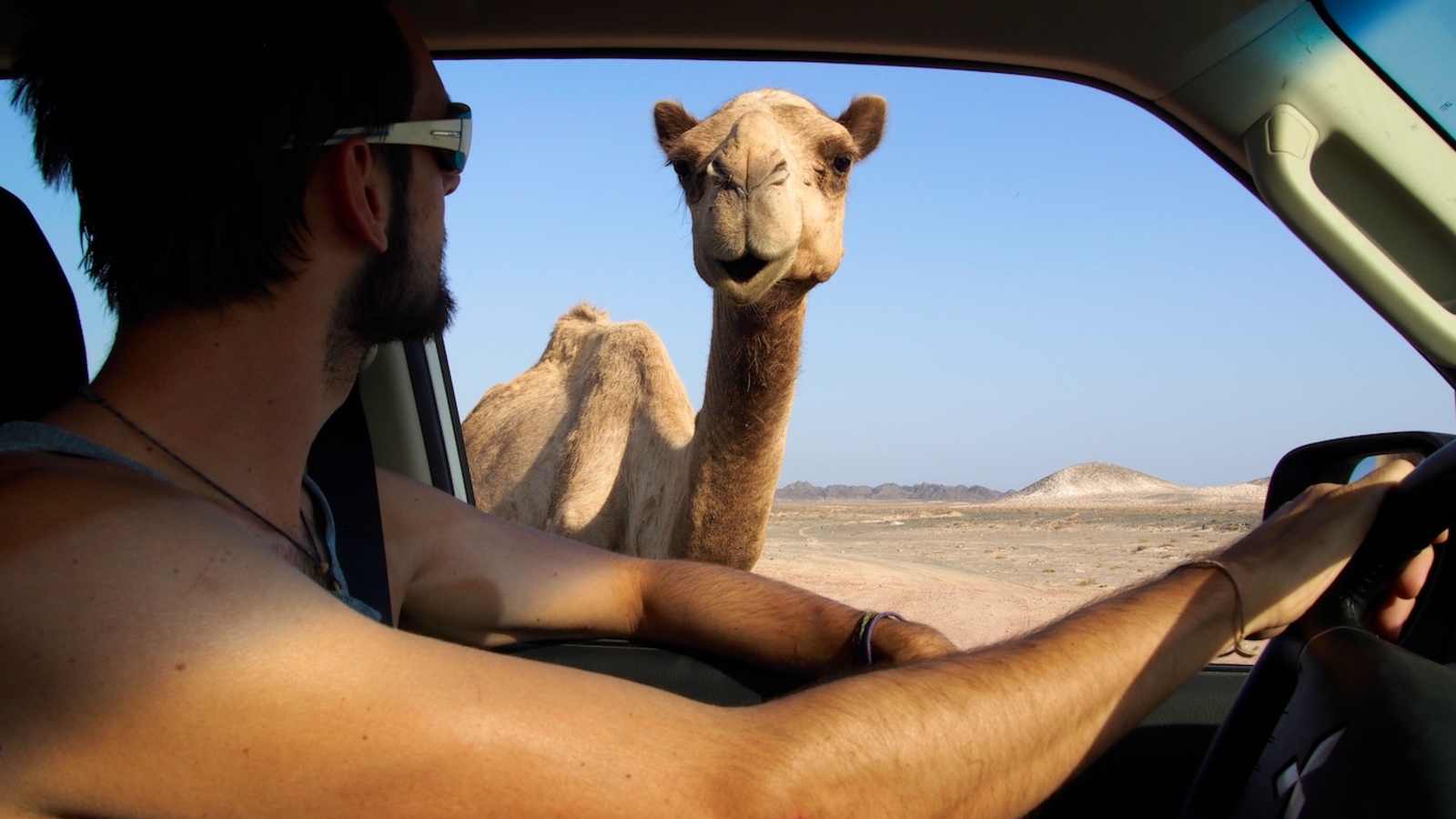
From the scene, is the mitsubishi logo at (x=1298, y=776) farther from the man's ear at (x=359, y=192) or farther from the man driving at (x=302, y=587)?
the man's ear at (x=359, y=192)

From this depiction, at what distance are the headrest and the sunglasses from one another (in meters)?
0.46

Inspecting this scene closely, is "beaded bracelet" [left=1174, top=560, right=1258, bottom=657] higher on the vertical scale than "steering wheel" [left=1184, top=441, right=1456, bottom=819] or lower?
higher

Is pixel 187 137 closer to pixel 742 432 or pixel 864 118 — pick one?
pixel 742 432

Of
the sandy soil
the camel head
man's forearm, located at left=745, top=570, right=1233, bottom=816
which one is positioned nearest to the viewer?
man's forearm, located at left=745, top=570, right=1233, bottom=816

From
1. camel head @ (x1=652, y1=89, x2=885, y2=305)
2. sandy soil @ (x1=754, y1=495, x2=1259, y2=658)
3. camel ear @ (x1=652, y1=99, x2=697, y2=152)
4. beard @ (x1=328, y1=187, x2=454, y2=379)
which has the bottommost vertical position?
sandy soil @ (x1=754, y1=495, x2=1259, y2=658)

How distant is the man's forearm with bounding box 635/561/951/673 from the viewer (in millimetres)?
1974

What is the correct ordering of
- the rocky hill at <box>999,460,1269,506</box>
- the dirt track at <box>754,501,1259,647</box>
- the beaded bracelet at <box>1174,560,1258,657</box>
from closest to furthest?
1. the beaded bracelet at <box>1174,560,1258,657</box>
2. the dirt track at <box>754,501,1259,647</box>
3. the rocky hill at <box>999,460,1269,506</box>

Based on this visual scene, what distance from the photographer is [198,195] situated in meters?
1.50

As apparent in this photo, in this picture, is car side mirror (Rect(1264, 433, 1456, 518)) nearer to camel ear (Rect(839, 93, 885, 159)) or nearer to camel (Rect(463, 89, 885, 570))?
camel (Rect(463, 89, 885, 570))

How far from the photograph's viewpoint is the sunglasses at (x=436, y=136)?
5.20 feet

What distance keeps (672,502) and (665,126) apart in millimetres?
1525

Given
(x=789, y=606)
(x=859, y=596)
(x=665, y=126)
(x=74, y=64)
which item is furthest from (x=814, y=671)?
(x=859, y=596)

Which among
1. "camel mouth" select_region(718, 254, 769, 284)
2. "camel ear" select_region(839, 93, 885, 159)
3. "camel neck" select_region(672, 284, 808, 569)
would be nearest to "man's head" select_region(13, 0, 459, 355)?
"camel mouth" select_region(718, 254, 769, 284)

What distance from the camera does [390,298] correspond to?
5.41 ft
